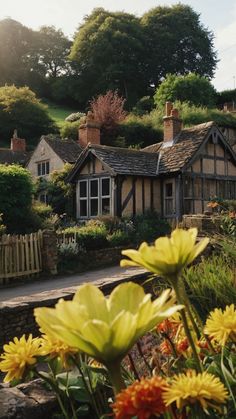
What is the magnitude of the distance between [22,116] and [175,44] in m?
25.8

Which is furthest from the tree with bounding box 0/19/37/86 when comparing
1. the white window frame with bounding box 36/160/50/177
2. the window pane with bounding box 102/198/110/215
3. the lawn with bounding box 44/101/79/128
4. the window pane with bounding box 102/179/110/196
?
the window pane with bounding box 102/198/110/215

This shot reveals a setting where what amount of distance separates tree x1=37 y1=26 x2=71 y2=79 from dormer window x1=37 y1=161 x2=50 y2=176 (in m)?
33.3

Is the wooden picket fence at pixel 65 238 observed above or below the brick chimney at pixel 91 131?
below

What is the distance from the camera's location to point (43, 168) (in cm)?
2745

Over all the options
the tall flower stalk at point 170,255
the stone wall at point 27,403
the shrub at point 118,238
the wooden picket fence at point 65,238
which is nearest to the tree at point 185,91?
Result: the shrub at point 118,238

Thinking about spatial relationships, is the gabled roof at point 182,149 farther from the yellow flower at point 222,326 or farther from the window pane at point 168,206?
the yellow flower at point 222,326

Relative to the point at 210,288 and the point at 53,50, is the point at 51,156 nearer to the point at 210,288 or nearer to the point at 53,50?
the point at 210,288

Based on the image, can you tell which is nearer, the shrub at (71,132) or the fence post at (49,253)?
the fence post at (49,253)

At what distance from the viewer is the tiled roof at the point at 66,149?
85.0ft

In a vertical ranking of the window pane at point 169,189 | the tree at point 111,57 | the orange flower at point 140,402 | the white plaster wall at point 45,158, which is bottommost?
the orange flower at point 140,402

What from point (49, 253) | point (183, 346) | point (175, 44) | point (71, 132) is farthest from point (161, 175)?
point (175, 44)

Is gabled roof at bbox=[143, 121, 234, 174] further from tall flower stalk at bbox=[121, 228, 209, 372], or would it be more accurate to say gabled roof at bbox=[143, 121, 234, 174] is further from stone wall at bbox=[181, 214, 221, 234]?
tall flower stalk at bbox=[121, 228, 209, 372]

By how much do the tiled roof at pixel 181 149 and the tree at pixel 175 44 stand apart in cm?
3550

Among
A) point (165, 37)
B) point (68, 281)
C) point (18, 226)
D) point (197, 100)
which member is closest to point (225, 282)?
point (68, 281)
